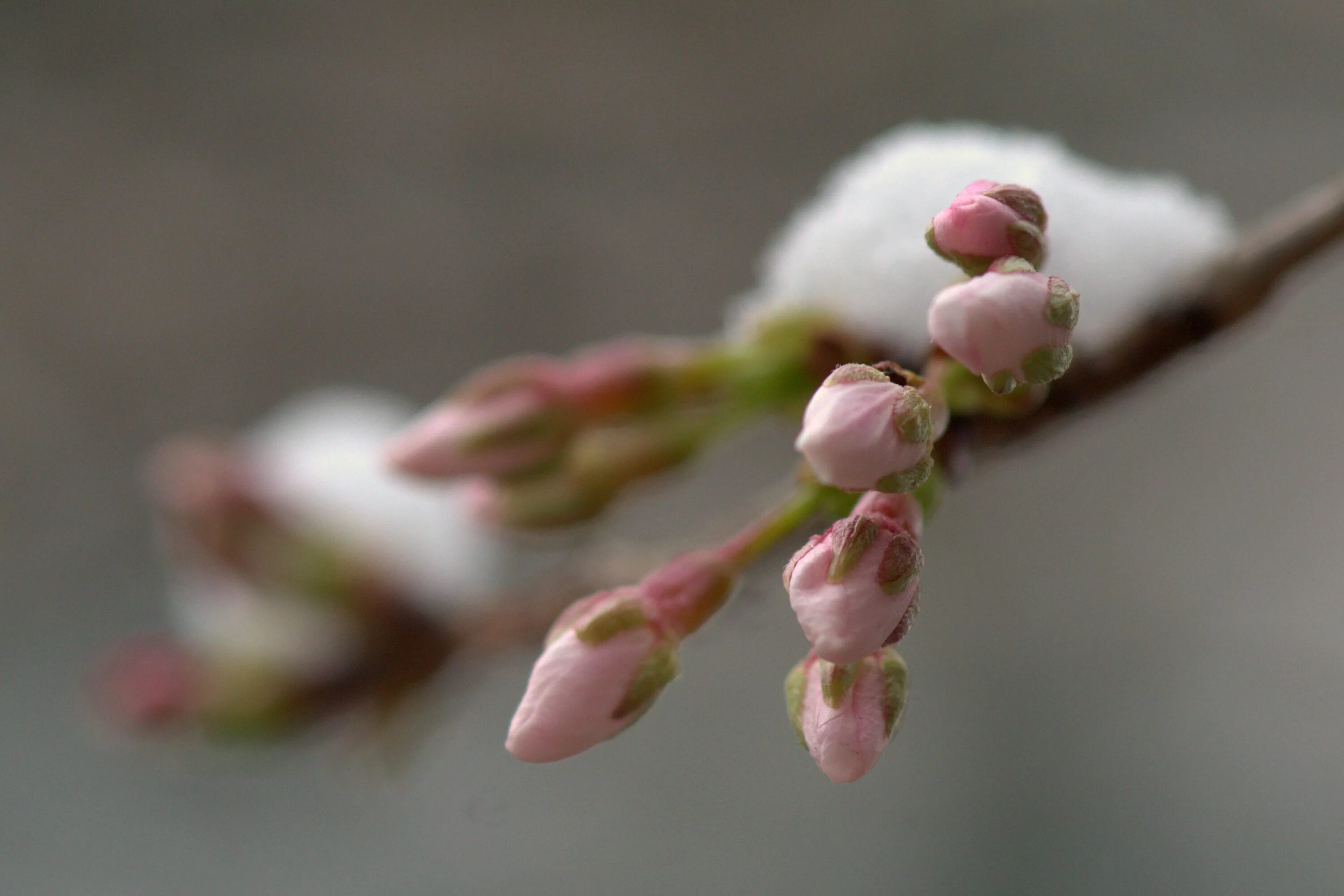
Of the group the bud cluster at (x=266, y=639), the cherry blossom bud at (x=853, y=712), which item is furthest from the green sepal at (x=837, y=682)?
the bud cluster at (x=266, y=639)

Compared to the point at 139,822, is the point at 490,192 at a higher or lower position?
higher

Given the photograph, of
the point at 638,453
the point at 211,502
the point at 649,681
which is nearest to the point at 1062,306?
the point at 649,681

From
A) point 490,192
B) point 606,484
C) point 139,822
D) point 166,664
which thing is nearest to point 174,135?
point 490,192

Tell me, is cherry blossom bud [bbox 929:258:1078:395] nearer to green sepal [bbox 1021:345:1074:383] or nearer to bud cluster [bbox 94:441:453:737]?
green sepal [bbox 1021:345:1074:383]

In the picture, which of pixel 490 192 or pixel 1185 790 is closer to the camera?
pixel 1185 790

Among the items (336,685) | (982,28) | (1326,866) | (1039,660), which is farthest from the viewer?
(982,28)

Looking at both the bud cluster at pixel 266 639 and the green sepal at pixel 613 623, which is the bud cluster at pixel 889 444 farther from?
the bud cluster at pixel 266 639

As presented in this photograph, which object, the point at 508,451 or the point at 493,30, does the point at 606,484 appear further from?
the point at 493,30
